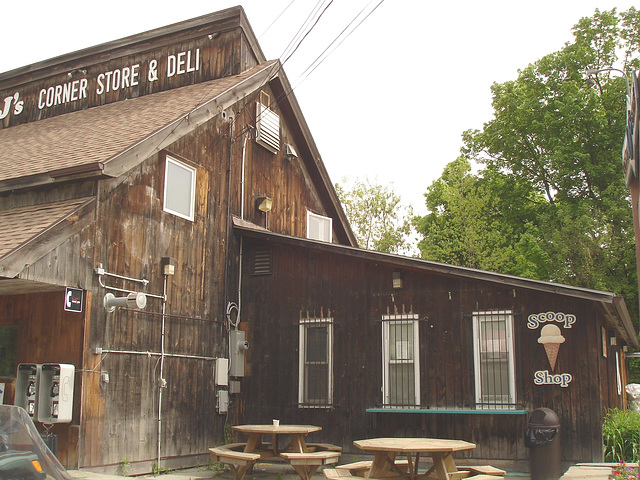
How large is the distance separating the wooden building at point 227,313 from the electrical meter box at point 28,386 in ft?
0.24

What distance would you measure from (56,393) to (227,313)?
4.01m

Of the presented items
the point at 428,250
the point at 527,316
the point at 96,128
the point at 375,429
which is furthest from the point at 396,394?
the point at 428,250

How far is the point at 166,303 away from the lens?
36.6 ft

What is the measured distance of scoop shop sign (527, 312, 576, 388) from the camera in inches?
396

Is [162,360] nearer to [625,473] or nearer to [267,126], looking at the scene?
[267,126]

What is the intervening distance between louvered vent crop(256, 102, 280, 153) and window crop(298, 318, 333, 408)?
Answer: 14.4 ft

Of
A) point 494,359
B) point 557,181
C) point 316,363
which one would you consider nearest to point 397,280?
point 494,359

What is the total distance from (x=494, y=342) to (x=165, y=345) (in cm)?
528

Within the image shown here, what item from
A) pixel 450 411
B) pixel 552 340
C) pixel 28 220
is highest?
pixel 28 220

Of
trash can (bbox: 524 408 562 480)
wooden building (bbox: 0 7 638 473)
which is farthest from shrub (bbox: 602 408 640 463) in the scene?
trash can (bbox: 524 408 562 480)

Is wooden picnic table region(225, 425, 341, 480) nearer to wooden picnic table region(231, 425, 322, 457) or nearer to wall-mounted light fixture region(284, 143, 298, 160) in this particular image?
wooden picnic table region(231, 425, 322, 457)

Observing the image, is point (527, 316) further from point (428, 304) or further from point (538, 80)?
point (538, 80)

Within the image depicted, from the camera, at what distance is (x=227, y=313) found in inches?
494

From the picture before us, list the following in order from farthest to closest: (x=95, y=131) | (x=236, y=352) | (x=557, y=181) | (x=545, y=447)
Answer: (x=557, y=181) < (x=95, y=131) < (x=236, y=352) < (x=545, y=447)
